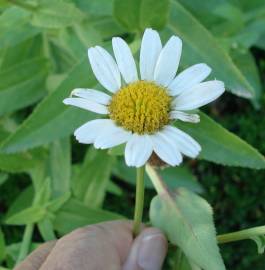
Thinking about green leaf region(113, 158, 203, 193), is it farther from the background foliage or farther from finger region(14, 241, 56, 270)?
finger region(14, 241, 56, 270)

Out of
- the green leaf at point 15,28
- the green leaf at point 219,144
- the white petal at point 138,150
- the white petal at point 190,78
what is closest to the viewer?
the white petal at point 138,150

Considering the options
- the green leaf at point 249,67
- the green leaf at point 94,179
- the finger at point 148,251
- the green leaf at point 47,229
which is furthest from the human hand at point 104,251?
the green leaf at point 249,67

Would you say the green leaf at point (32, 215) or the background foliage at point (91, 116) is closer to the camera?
the background foliage at point (91, 116)

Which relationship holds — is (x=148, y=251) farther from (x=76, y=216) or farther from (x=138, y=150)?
(x=76, y=216)

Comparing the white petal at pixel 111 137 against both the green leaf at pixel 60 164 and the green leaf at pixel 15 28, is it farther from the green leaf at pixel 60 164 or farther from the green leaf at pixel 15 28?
the green leaf at pixel 60 164

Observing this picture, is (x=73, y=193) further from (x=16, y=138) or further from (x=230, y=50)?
(x=230, y=50)

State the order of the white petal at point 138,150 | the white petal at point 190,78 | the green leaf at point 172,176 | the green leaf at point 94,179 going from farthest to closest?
the green leaf at point 172,176 < the green leaf at point 94,179 < the white petal at point 190,78 < the white petal at point 138,150

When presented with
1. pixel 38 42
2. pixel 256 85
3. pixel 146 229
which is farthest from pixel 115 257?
pixel 256 85
